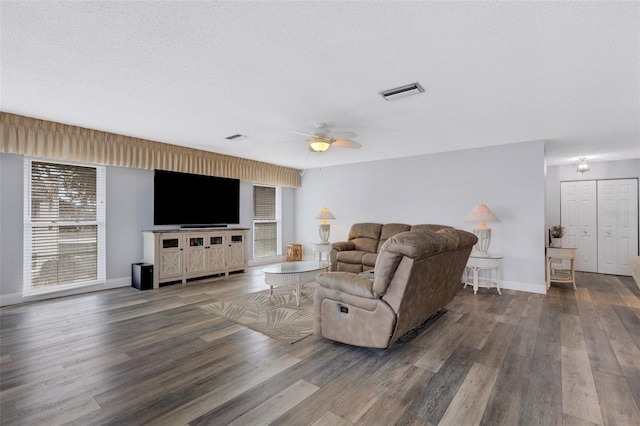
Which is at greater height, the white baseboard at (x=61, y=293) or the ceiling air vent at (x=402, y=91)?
the ceiling air vent at (x=402, y=91)

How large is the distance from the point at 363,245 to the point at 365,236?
25 centimetres

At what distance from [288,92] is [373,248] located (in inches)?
155

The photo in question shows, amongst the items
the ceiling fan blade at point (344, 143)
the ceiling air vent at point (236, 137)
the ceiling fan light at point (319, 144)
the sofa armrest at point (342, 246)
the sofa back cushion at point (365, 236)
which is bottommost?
the sofa armrest at point (342, 246)

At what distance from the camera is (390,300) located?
2.52 metres

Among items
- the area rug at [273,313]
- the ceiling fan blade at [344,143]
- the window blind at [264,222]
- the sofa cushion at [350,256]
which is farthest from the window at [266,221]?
the ceiling fan blade at [344,143]

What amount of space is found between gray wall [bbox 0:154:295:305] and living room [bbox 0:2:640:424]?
2 centimetres

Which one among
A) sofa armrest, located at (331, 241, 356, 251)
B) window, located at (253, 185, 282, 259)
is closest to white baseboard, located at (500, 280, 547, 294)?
sofa armrest, located at (331, 241, 356, 251)

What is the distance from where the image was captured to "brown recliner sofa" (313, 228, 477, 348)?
2.45 meters

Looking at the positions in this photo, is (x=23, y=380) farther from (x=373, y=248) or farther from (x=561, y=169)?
(x=561, y=169)

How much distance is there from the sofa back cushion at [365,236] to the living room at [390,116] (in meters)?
0.43

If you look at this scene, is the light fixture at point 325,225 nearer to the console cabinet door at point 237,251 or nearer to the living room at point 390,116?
the living room at point 390,116

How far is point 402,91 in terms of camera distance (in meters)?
2.99

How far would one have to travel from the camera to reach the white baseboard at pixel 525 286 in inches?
188

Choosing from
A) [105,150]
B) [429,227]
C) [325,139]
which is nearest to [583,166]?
[429,227]
